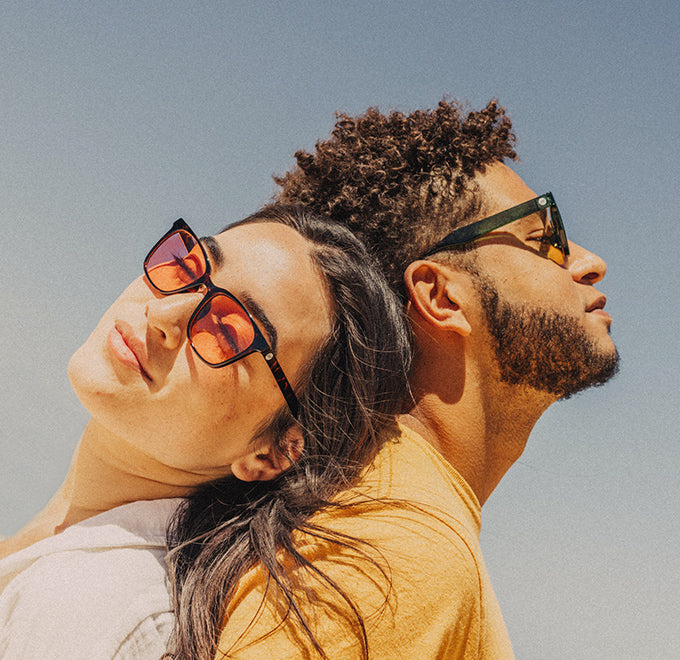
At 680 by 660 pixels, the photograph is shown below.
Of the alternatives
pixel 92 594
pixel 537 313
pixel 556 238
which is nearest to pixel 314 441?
pixel 92 594

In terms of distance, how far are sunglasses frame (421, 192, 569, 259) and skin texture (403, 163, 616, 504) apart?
0.04m

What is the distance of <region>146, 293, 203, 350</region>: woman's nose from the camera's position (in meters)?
2.51

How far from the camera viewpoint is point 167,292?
2623mm

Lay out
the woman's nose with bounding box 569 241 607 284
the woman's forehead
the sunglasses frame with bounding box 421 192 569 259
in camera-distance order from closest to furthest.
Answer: the woman's forehead < the sunglasses frame with bounding box 421 192 569 259 < the woman's nose with bounding box 569 241 607 284

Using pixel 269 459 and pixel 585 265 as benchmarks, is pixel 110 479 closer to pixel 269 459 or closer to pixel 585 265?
pixel 269 459

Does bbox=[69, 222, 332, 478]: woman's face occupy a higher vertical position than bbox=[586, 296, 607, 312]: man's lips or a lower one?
higher

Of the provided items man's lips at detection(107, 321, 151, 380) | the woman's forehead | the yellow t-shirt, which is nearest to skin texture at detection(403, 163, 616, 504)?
the woman's forehead

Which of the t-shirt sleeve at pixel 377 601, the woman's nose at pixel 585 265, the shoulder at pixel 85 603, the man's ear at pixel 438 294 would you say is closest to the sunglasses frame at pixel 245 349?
the t-shirt sleeve at pixel 377 601

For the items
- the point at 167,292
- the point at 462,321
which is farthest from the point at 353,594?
the point at 462,321

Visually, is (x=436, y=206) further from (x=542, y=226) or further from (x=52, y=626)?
(x=52, y=626)

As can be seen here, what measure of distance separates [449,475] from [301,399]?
719mm

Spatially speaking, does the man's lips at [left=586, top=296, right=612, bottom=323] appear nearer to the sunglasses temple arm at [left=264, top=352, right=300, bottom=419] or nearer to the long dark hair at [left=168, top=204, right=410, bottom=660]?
the long dark hair at [left=168, top=204, right=410, bottom=660]

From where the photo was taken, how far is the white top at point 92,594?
205 cm

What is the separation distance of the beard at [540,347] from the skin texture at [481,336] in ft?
0.05
